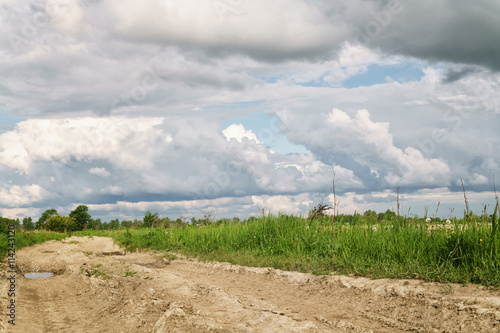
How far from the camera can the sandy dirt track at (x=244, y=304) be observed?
538 cm

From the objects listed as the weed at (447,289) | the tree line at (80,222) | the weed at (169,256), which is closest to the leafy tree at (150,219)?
the tree line at (80,222)

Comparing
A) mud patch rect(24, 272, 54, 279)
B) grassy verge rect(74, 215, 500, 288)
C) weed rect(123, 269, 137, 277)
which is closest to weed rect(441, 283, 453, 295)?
grassy verge rect(74, 215, 500, 288)

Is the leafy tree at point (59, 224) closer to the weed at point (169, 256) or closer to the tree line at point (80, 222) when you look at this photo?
the tree line at point (80, 222)

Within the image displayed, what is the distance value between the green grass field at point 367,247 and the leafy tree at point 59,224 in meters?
26.3

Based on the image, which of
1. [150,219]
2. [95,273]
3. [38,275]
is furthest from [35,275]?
[150,219]

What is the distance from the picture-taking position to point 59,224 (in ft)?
117

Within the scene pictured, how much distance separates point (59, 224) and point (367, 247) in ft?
110

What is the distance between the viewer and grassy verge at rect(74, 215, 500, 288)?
6.80 meters

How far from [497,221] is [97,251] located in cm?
1352

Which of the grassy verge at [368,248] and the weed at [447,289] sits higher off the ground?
the grassy verge at [368,248]

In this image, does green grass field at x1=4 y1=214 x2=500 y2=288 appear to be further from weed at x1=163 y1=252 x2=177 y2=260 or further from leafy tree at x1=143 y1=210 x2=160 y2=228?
leafy tree at x1=143 y1=210 x2=160 y2=228

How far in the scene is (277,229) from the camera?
1159 cm

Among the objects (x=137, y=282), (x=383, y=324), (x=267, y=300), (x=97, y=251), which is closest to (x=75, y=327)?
(x=137, y=282)

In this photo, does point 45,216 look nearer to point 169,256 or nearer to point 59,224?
point 59,224
